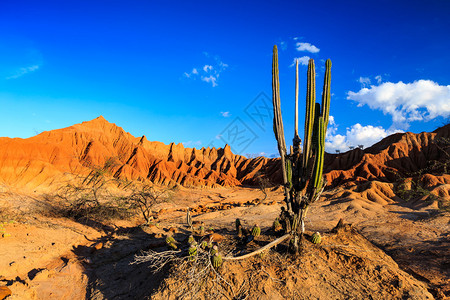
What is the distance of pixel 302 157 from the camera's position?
6.03 m

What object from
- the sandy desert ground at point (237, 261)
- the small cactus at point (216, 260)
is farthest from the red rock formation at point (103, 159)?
the small cactus at point (216, 260)

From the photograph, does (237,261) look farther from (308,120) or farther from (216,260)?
(308,120)

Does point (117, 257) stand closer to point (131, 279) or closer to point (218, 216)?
point (131, 279)

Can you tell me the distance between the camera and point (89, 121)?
5619cm

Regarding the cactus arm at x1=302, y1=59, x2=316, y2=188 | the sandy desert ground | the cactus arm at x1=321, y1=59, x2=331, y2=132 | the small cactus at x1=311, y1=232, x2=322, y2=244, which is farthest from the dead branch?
the cactus arm at x1=321, y1=59, x2=331, y2=132

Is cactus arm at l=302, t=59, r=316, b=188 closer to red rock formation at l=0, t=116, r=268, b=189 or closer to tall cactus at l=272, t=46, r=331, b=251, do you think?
tall cactus at l=272, t=46, r=331, b=251

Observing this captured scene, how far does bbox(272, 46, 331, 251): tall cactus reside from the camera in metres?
5.82

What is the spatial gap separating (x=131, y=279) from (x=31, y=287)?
2631 mm

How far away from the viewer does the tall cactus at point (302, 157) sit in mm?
5816

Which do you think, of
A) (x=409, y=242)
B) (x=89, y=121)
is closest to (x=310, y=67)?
(x=409, y=242)

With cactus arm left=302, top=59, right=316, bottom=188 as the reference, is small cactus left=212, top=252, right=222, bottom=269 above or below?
below

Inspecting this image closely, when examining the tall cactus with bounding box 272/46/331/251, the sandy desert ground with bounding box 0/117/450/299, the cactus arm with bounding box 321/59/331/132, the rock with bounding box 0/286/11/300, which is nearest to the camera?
the sandy desert ground with bounding box 0/117/450/299

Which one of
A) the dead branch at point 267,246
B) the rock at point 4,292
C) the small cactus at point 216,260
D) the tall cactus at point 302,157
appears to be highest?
the tall cactus at point 302,157

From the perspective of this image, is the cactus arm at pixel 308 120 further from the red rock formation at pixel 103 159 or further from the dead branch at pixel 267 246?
the red rock formation at pixel 103 159
